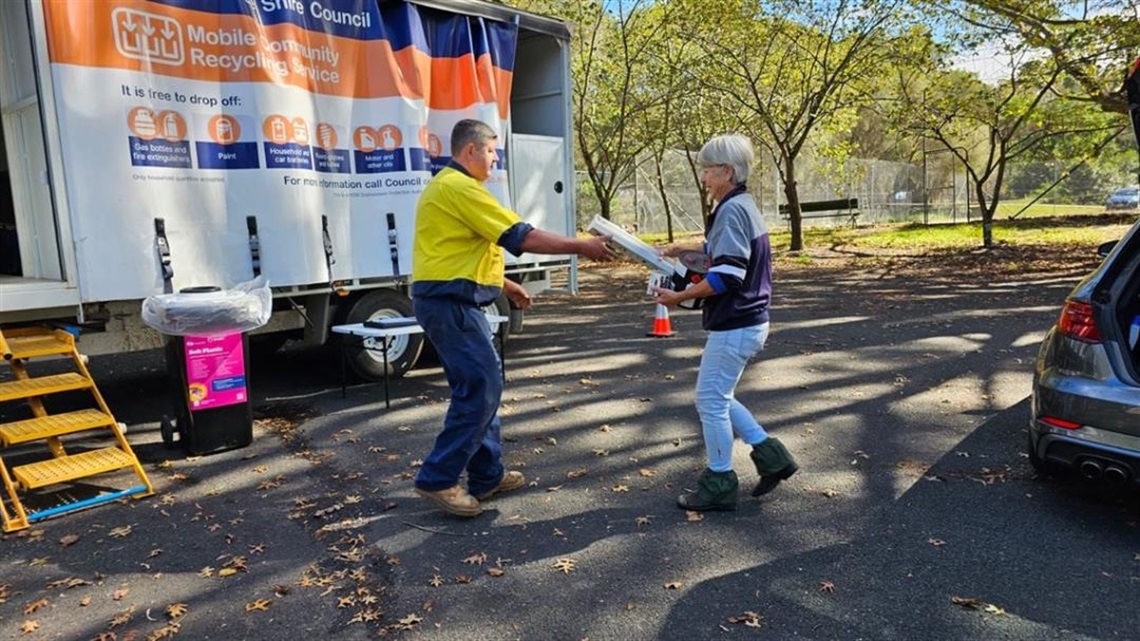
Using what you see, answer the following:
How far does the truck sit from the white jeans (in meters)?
3.72

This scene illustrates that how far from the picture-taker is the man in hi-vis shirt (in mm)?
3672

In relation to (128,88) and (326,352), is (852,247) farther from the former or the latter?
(128,88)

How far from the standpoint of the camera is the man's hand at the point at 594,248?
3.67m

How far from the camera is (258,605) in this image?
323cm

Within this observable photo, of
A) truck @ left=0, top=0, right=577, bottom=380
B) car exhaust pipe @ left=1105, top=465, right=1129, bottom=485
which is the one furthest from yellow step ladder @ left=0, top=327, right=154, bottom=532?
car exhaust pipe @ left=1105, top=465, right=1129, bottom=485

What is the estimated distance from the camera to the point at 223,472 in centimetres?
495

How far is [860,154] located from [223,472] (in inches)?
1718

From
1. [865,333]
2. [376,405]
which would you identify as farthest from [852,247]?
[376,405]

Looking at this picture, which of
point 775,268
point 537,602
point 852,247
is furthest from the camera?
point 852,247

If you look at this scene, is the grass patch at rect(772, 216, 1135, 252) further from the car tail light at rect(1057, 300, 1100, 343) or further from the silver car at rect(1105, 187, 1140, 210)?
the car tail light at rect(1057, 300, 1100, 343)

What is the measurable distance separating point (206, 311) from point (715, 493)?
3.38 m

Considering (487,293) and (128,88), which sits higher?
(128,88)

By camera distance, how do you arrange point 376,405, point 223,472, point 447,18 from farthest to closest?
point 447,18 < point 376,405 < point 223,472

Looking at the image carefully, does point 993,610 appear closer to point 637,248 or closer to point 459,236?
point 637,248
